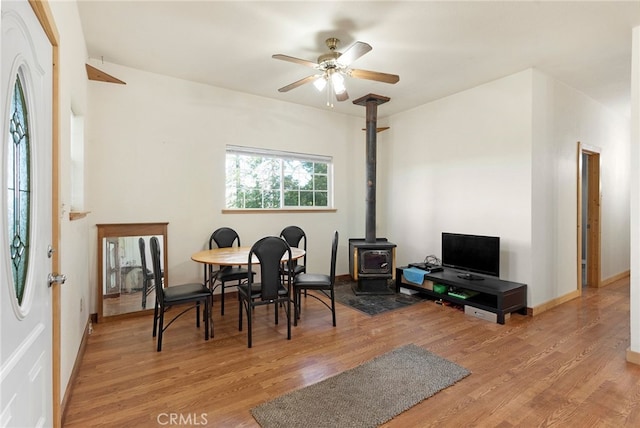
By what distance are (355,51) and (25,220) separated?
2322 mm

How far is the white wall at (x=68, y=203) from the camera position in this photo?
1.82m

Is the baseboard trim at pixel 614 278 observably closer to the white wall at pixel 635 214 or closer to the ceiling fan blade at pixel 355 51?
the white wall at pixel 635 214

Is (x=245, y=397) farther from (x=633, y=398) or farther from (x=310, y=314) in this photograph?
(x=633, y=398)

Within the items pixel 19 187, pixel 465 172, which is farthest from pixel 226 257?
pixel 465 172

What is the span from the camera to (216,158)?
13.6ft

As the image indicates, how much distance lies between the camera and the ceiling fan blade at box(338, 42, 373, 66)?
236 cm

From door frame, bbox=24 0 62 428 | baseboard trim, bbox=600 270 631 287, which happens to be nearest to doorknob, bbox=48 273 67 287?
door frame, bbox=24 0 62 428

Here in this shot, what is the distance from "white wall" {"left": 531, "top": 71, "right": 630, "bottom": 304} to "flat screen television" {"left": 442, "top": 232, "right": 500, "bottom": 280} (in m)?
0.47

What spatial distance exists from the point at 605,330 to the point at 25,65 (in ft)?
15.6

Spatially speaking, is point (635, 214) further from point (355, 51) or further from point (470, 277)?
point (355, 51)

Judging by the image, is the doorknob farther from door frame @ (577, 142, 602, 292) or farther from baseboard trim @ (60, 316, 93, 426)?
door frame @ (577, 142, 602, 292)

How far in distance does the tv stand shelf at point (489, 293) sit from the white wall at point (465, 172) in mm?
242

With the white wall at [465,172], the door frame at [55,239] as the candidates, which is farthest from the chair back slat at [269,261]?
the white wall at [465,172]

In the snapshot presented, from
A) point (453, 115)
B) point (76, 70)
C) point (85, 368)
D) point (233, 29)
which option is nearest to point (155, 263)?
point (85, 368)
